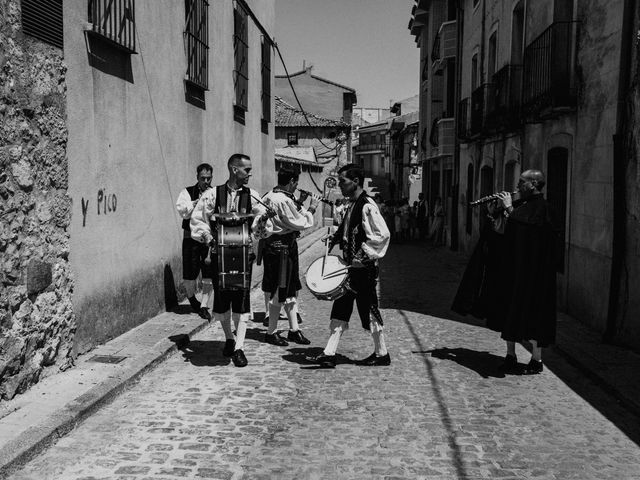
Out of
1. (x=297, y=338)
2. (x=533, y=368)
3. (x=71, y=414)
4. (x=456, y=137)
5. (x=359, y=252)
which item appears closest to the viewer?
(x=71, y=414)

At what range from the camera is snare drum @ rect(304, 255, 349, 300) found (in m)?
6.42

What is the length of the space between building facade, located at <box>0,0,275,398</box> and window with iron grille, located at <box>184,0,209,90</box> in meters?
0.03

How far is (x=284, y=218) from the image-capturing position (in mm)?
7410

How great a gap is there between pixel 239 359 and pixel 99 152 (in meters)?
2.50

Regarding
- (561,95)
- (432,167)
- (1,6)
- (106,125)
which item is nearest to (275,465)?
(1,6)

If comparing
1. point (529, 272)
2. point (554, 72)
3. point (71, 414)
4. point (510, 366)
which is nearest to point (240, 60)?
point (554, 72)

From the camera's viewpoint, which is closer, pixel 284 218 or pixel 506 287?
pixel 506 287

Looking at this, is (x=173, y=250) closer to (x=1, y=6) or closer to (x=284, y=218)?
(x=284, y=218)

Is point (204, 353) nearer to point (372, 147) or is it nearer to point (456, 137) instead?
point (456, 137)

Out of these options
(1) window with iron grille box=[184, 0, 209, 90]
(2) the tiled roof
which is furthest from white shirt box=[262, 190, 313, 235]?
(2) the tiled roof

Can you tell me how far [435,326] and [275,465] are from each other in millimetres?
5088

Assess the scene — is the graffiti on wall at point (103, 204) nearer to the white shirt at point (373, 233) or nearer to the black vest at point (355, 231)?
the black vest at point (355, 231)

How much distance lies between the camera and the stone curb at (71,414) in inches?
166

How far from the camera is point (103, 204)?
704 centimetres
